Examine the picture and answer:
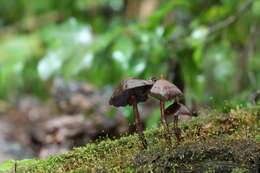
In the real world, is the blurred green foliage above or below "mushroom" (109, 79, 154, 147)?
above

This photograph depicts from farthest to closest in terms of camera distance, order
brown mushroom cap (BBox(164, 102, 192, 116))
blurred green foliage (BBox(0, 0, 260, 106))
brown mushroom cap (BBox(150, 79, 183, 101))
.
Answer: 1. blurred green foliage (BBox(0, 0, 260, 106))
2. brown mushroom cap (BBox(164, 102, 192, 116))
3. brown mushroom cap (BBox(150, 79, 183, 101))

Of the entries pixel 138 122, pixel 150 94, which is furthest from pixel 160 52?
pixel 150 94

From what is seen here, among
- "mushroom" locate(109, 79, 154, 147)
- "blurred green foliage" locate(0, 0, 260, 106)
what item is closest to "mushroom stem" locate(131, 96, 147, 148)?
"mushroom" locate(109, 79, 154, 147)

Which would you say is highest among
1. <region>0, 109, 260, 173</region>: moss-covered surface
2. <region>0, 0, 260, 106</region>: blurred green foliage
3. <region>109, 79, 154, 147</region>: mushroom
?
<region>0, 0, 260, 106</region>: blurred green foliage

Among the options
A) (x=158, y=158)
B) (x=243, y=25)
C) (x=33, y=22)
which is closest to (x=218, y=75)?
(x=243, y=25)

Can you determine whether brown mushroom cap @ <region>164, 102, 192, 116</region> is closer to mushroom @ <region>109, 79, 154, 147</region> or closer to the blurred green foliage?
mushroom @ <region>109, 79, 154, 147</region>

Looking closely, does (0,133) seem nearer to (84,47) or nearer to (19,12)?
(84,47)

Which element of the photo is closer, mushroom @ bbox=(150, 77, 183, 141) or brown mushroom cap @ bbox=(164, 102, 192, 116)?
mushroom @ bbox=(150, 77, 183, 141)

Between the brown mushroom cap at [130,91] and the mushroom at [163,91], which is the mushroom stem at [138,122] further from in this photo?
the mushroom at [163,91]
